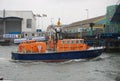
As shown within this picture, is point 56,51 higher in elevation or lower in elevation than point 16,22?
lower

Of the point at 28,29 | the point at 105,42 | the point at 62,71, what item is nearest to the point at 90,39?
the point at 105,42

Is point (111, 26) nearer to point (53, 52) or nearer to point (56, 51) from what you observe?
point (56, 51)

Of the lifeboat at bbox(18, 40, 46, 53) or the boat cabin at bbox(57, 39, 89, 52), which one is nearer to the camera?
the lifeboat at bbox(18, 40, 46, 53)

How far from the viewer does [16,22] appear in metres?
125

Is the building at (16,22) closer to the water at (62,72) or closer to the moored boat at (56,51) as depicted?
the moored boat at (56,51)

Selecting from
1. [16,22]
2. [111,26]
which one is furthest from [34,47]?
[16,22]

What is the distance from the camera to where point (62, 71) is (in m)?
36.7

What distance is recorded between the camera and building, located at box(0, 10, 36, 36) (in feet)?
405

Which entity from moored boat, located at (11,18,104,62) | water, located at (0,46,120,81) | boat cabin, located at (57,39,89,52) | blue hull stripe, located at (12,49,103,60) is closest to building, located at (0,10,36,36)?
moored boat, located at (11,18,104,62)

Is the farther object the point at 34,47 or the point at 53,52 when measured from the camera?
the point at 34,47

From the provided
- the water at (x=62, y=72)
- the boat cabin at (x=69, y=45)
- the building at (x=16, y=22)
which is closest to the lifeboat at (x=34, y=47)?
the water at (x=62, y=72)

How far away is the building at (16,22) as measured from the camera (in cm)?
12331

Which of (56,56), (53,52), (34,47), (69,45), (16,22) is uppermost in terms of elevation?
(16,22)

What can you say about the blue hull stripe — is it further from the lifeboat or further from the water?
the lifeboat
